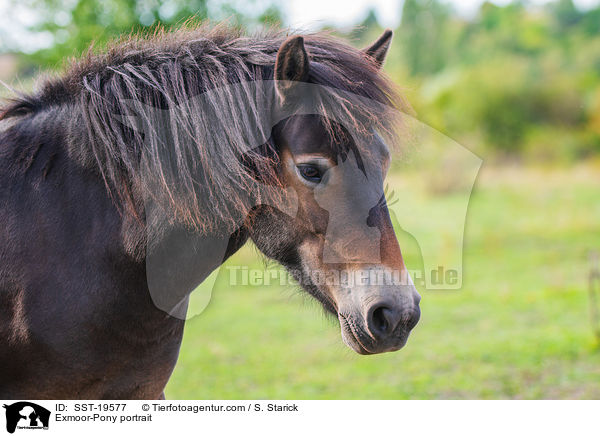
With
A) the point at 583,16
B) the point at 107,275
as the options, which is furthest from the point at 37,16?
the point at 583,16

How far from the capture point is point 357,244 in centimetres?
181

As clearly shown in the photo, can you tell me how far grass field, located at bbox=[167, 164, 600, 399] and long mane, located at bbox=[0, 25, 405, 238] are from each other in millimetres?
643

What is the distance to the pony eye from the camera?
6.01ft

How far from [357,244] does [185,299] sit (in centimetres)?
78

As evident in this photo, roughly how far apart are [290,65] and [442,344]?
19.1ft
